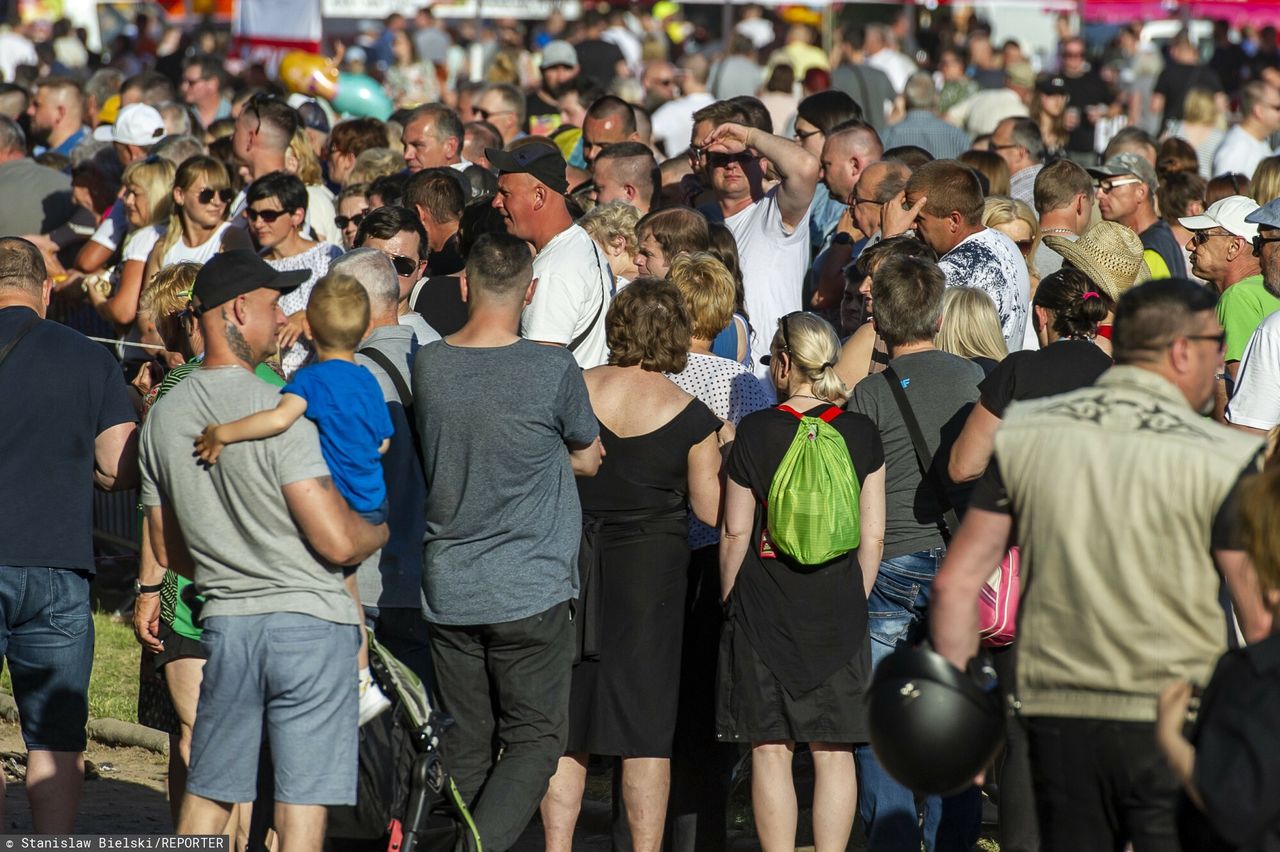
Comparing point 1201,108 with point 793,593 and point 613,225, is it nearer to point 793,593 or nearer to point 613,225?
point 613,225

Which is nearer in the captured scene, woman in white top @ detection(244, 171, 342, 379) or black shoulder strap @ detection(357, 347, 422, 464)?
black shoulder strap @ detection(357, 347, 422, 464)

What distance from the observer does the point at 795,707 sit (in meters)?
5.29

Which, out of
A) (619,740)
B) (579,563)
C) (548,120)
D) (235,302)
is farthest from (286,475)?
(548,120)

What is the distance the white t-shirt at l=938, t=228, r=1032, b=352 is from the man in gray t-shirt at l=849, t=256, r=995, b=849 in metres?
0.74

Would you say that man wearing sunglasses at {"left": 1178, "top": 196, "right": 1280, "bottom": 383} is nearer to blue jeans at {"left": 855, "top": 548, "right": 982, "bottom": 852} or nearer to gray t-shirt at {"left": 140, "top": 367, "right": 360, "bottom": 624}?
blue jeans at {"left": 855, "top": 548, "right": 982, "bottom": 852}

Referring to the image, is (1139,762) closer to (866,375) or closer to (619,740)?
(619,740)

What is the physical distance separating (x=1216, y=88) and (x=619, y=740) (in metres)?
12.4

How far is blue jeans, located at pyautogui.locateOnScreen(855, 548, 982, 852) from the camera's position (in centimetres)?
540

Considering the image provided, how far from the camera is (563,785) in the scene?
5.64 m

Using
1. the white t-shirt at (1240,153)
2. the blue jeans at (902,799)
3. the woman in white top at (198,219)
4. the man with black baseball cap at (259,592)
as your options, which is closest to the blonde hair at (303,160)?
the woman in white top at (198,219)

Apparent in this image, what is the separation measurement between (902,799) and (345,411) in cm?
222

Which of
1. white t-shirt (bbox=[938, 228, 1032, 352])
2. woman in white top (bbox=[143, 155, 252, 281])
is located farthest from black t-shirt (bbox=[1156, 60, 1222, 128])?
woman in white top (bbox=[143, 155, 252, 281])

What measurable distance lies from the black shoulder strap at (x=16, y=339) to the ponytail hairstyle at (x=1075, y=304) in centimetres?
335

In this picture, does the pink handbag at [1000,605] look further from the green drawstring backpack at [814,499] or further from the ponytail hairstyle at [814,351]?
the ponytail hairstyle at [814,351]
